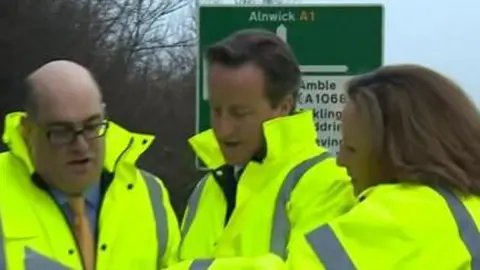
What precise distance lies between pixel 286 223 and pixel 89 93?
1.02 metres

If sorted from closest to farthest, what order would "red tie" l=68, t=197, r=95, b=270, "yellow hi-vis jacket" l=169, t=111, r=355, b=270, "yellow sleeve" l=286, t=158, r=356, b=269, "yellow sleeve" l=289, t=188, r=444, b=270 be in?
"yellow sleeve" l=289, t=188, r=444, b=270 < "yellow sleeve" l=286, t=158, r=356, b=269 < "yellow hi-vis jacket" l=169, t=111, r=355, b=270 < "red tie" l=68, t=197, r=95, b=270

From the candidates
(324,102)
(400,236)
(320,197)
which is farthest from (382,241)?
(324,102)

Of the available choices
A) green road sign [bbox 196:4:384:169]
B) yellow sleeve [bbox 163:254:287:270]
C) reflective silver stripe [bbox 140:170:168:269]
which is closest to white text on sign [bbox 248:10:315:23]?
green road sign [bbox 196:4:384:169]

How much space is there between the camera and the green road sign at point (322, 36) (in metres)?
8.55

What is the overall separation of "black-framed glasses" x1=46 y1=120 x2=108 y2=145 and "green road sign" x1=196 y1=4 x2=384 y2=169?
3.81 m

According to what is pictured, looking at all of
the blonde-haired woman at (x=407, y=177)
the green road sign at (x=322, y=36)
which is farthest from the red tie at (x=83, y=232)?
the green road sign at (x=322, y=36)

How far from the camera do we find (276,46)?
453 centimetres

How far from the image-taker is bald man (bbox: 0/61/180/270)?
15.3ft

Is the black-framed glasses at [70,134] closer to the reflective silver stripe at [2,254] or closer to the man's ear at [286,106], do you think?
the reflective silver stripe at [2,254]

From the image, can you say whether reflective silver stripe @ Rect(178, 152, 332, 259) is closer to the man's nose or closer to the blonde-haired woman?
the man's nose

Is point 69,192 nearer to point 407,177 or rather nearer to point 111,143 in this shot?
point 111,143

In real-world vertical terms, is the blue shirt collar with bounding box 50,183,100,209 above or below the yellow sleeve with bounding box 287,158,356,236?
below

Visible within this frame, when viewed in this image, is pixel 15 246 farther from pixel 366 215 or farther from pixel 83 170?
pixel 366 215

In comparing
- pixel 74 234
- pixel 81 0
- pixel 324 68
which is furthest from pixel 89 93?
pixel 81 0
